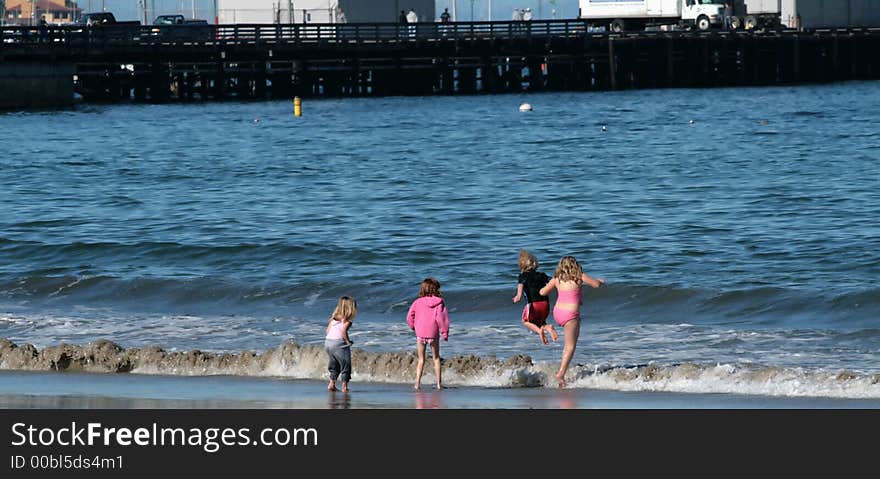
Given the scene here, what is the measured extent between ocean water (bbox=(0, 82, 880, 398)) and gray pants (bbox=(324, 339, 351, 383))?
1.17 metres

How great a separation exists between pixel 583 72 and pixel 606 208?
45.0 m

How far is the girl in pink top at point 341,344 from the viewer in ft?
40.2

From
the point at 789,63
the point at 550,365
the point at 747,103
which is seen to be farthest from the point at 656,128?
the point at 550,365

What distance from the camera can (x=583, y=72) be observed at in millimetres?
72188

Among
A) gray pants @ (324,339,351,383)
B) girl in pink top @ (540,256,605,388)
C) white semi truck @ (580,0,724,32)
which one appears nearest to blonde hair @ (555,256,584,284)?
girl in pink top @ (540,256,605,388)

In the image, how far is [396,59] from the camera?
223 ft

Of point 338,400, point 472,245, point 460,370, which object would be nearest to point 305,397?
point 338,400

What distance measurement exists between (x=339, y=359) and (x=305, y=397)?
1.36 feet

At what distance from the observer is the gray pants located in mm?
12234

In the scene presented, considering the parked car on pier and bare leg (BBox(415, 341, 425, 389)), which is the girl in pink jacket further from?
the parked car on pier

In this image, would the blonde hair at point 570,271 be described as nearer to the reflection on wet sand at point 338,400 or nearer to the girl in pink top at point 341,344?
the girl in pink top at point 341,344

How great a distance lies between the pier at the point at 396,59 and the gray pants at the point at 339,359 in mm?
49291

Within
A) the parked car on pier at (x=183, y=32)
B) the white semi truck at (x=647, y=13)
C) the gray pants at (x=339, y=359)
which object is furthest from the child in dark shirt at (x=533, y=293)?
the white semi truck at (x=647, y=13)
